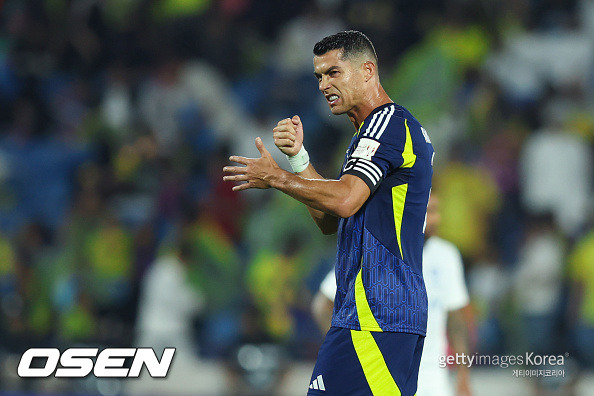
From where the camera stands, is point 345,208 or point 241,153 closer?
point 345,208

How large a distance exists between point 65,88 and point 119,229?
235cm

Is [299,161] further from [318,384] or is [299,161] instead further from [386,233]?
[318,384]

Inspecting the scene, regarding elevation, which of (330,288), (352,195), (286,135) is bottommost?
(352,195)

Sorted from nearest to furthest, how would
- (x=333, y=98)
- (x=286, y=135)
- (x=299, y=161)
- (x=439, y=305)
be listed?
(x=286, y=135), (x=333, y=98), (x=299, y=161), (x=439, y=305)

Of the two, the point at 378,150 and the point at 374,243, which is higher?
the point at 378,150

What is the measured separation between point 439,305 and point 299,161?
1878 millimetres

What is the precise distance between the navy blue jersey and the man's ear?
225 mm

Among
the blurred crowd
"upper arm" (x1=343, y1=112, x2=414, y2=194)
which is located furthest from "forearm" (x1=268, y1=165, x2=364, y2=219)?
the blurred crowd

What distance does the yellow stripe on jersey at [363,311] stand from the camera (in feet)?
12.0

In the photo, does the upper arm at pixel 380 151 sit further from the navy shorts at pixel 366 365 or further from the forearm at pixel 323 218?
the navy shorts at pixel 366 365

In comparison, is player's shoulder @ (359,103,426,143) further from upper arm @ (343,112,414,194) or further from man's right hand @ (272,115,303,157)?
man's right hand @ (272,115,303,157)

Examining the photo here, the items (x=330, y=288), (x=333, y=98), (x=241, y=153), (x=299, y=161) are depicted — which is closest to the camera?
(x=333, y=98)

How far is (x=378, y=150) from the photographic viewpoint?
12.0ft

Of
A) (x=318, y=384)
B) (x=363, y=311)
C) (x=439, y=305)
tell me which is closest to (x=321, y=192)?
(x=363, y=311)
